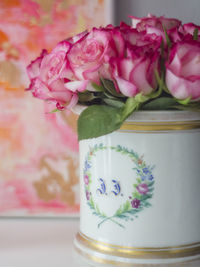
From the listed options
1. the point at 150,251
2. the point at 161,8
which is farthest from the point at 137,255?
the point at 161,8

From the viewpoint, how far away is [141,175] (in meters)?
0.50

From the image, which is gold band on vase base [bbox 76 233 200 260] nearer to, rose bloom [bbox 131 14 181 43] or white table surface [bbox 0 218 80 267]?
white table surface [bbox 0 218 80 267]

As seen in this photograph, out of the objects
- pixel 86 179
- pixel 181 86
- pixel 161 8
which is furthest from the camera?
pixel 161 8

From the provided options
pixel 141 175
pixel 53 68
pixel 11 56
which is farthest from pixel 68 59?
pixel 11 56

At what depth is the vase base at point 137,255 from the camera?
0.51m

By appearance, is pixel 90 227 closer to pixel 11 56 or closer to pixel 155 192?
pixel 155 192

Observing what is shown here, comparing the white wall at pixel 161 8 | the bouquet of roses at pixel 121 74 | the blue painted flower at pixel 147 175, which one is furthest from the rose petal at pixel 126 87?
the white wall at pixel 161 8

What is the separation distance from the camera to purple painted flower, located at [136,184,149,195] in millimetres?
502

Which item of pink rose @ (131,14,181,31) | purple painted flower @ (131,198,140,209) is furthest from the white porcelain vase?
pink rose @ (131,14,181,31)

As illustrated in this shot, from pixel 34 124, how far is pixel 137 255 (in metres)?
0.32

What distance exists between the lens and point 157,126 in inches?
19.4

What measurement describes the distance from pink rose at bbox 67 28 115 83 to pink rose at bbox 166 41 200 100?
0.07 meters

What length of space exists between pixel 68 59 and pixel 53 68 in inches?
1.1

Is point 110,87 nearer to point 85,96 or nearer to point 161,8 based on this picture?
point 85,96
